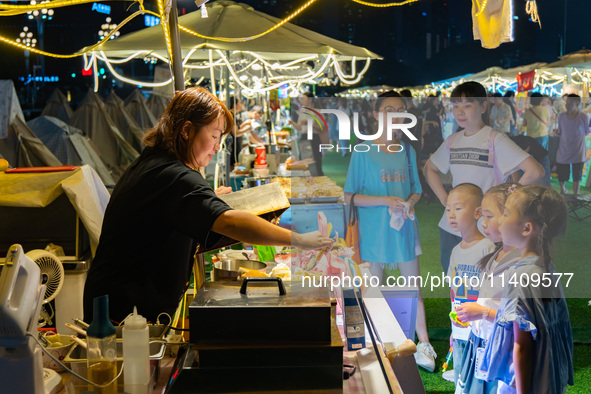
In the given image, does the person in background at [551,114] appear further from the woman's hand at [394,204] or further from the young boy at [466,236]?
the woman's hand at [394,204]

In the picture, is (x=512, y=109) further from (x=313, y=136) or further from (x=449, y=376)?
(x=449, y=376)

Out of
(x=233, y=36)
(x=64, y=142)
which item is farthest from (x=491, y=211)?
(x=64, y=142)

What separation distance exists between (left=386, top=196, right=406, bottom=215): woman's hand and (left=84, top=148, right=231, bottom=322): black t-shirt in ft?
3.00

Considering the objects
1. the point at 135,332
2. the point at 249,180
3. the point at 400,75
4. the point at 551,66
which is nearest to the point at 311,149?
the point at 135,332

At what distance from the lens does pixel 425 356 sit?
3.94 m

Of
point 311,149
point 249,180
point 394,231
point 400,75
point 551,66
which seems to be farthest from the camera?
point 400,75

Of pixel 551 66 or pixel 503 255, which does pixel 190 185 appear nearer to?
pixel 503 255

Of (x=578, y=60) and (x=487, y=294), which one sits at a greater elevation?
(x=578, y=60)

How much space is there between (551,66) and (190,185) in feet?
32.9

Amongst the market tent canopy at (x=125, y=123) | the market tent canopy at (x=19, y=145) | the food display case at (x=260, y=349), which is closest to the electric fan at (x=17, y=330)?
the food display case at (x=260, y=349)

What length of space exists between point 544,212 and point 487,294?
0.44 m

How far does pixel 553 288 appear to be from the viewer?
2.67 m

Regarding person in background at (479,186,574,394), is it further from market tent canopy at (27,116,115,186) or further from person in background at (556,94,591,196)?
market tent canopy at (27,116,115,186)

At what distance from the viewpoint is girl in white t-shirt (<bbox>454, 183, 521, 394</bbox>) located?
8.59 ft
